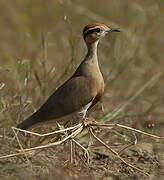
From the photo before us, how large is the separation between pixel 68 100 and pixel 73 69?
2.29 feet

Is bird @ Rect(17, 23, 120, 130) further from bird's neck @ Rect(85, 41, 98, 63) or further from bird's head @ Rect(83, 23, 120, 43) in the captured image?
bird's head @ Rect(83, 23, 120, 43)

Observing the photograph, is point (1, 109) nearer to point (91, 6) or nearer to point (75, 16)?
point (75, 16)

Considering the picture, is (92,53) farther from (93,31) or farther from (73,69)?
(73,69)

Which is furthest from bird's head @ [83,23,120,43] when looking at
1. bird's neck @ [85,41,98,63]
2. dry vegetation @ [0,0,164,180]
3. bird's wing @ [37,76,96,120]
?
bird's wing @ [37,76,96,120]

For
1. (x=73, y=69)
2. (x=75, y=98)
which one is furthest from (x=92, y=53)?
(x=73, y=69)

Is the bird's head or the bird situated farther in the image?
the bird's head

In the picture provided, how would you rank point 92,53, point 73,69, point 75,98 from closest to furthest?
point 75,98, point 92,53, point 73,69

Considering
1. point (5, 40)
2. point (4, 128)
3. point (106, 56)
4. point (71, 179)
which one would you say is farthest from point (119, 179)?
point (5, 40)

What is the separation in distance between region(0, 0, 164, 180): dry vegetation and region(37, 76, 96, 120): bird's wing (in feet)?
A: 0.88

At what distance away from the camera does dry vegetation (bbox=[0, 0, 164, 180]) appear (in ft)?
12.2

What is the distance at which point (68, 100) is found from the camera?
3764 mm

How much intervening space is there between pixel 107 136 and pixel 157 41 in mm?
3001

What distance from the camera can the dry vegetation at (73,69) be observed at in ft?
12.2

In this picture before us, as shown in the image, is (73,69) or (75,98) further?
(73,69)
